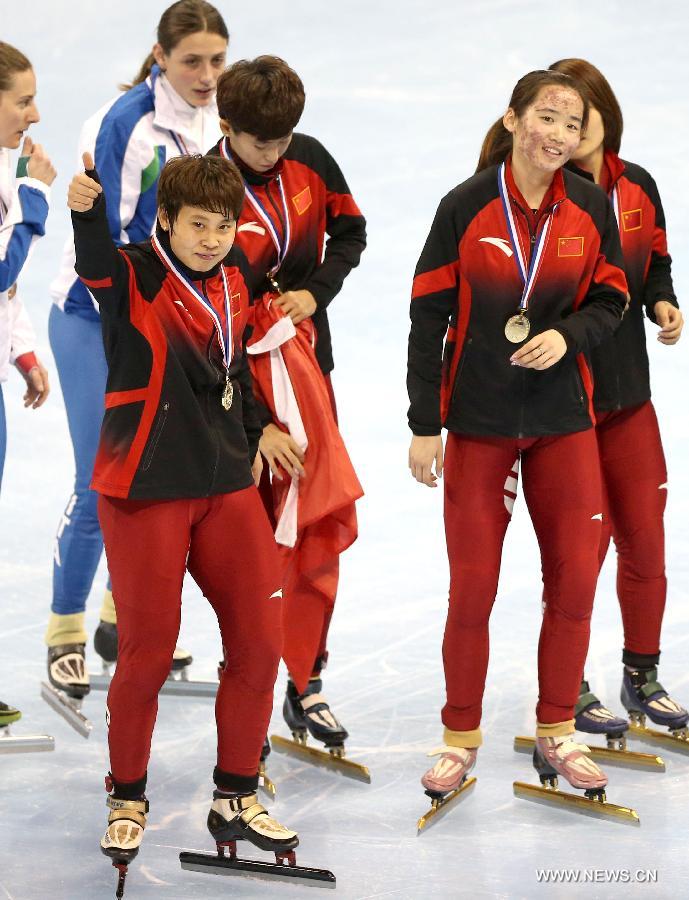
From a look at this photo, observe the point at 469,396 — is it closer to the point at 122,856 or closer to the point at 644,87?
the point at 122,856

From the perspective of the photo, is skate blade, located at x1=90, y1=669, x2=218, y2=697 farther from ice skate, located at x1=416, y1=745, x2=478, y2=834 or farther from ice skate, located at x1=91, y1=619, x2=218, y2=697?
ice skate, located at x1=416, y1=745, x2=478, y2=834

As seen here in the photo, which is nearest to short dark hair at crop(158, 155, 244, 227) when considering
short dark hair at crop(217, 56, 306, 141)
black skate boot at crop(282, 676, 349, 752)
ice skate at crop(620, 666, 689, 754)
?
short dark hair at crop(217, 56, 306, 141)

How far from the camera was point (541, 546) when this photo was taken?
3.94 meters

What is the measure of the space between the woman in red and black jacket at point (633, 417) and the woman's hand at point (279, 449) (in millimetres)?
841

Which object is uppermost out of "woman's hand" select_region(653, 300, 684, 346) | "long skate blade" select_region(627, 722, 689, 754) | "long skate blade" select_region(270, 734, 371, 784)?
Answer: "woman's hand" select_region(653, 300, 684, 346)

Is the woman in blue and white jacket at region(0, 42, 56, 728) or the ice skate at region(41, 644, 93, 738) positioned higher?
the woman in blue and white jacket at region(0, 42, 56, 728)

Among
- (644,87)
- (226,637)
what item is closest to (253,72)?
(226,637)

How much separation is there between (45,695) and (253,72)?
78.1 inches

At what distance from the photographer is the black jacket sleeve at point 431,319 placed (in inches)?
149

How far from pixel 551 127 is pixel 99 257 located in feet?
3.73

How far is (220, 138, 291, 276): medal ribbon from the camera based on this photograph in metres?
3.87

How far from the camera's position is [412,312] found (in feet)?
12.6

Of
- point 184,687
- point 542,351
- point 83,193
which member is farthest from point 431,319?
point 184,687

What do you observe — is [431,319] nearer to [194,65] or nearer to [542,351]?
[542,351]
